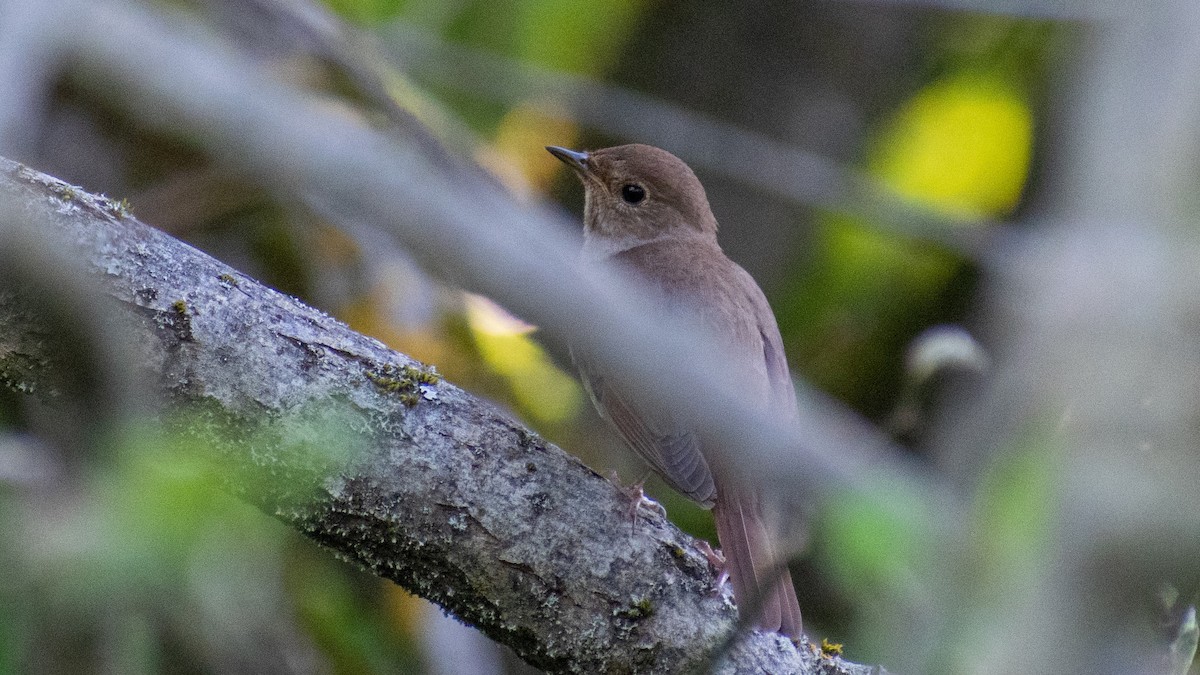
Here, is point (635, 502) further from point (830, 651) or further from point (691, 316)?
point (691, 316)

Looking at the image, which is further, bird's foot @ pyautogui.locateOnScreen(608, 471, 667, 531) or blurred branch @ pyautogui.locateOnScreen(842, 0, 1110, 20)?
blurred branch @ pyautogui.locateOnScreen(842, 0, 1110, 20)

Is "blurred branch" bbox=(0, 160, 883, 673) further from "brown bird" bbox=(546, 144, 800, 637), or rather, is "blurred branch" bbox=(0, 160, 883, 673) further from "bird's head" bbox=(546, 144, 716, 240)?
"bird's head" bbox=(546, 144, 716, 240)

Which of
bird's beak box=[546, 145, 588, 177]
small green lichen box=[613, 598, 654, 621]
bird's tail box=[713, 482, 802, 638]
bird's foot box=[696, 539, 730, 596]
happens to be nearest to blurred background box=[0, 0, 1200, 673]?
bird's tail box=[713, 482, 802, 638]

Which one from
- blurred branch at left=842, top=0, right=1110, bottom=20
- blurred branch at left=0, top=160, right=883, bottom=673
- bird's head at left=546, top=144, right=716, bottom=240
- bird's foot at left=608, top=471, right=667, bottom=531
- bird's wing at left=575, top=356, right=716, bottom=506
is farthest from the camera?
blurred branch at left=842, top=0, right=1110, bottom=20

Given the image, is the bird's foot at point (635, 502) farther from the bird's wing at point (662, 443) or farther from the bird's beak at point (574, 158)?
the bird's beak at point (574, 158)

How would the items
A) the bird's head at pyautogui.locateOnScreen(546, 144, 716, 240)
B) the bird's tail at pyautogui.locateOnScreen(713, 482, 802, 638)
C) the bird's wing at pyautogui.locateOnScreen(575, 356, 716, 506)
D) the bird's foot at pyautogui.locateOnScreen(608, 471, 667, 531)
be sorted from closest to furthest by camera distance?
the bird's foot at pyautogui.locateOnScreen(608, 471, 667, 531) → the bird's tail at pyautogui.locateOnScreen(713, 482, 802, 638) → the bird's wing at pyautogui.locateOnScreen(575, 356, 716, 506) → the bird's head at pyautogui.locateOnScreen(546, 144, 716, 240)

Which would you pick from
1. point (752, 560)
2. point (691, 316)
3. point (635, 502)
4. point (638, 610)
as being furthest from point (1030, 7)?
point (638, 610)

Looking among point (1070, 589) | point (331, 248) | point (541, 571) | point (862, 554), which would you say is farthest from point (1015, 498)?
point (331, 248)

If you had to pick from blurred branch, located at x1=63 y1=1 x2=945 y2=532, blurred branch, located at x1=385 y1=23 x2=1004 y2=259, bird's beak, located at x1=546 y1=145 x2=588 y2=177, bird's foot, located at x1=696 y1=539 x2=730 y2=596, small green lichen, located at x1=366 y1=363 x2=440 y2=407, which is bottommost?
small green lichen, located at x1=366 y1=363 x2=440 y2=407

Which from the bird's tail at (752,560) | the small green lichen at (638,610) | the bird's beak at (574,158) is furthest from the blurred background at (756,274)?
the bird's beak at (574,158)
